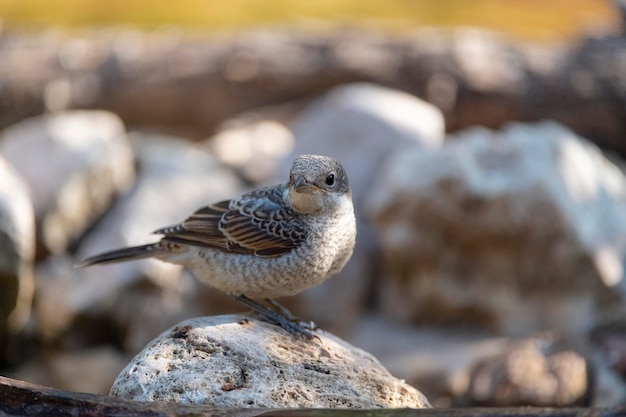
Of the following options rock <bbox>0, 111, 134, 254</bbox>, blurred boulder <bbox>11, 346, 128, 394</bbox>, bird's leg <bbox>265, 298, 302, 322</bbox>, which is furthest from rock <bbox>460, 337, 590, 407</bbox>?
rock <bbox>0, 111, 134, 254</bbox>

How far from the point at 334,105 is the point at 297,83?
1663 mm

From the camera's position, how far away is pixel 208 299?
8.34 m

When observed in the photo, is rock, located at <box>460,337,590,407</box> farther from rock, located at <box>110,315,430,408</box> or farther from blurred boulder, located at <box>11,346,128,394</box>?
blurred boulder, located at <box>11,346,128,394</box>

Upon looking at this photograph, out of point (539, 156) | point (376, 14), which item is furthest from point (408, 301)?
point (376, 14)

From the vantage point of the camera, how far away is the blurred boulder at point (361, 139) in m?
8.75

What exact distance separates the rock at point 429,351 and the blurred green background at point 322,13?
7414mm

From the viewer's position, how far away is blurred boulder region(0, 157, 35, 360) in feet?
25.5

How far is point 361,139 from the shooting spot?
31.3 ft

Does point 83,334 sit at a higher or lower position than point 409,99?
lower

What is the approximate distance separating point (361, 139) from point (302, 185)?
184 inches

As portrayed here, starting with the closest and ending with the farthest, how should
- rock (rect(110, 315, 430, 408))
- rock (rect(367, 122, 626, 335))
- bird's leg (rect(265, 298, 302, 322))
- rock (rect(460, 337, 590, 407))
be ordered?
1. rock (rect(110, 315, 430, 408))
2. bird's leg (rect(265, 298, 302, 322))
3. rock (rect(460, 337, 590, 407))
4. rock (rect(367, 122, 626, 335))

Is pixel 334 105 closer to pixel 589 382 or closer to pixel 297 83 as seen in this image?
pixel 297 83

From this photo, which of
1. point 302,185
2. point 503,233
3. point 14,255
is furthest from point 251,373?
point 503,233

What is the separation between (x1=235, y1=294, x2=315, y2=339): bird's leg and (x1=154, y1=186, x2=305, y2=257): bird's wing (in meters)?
0.29
